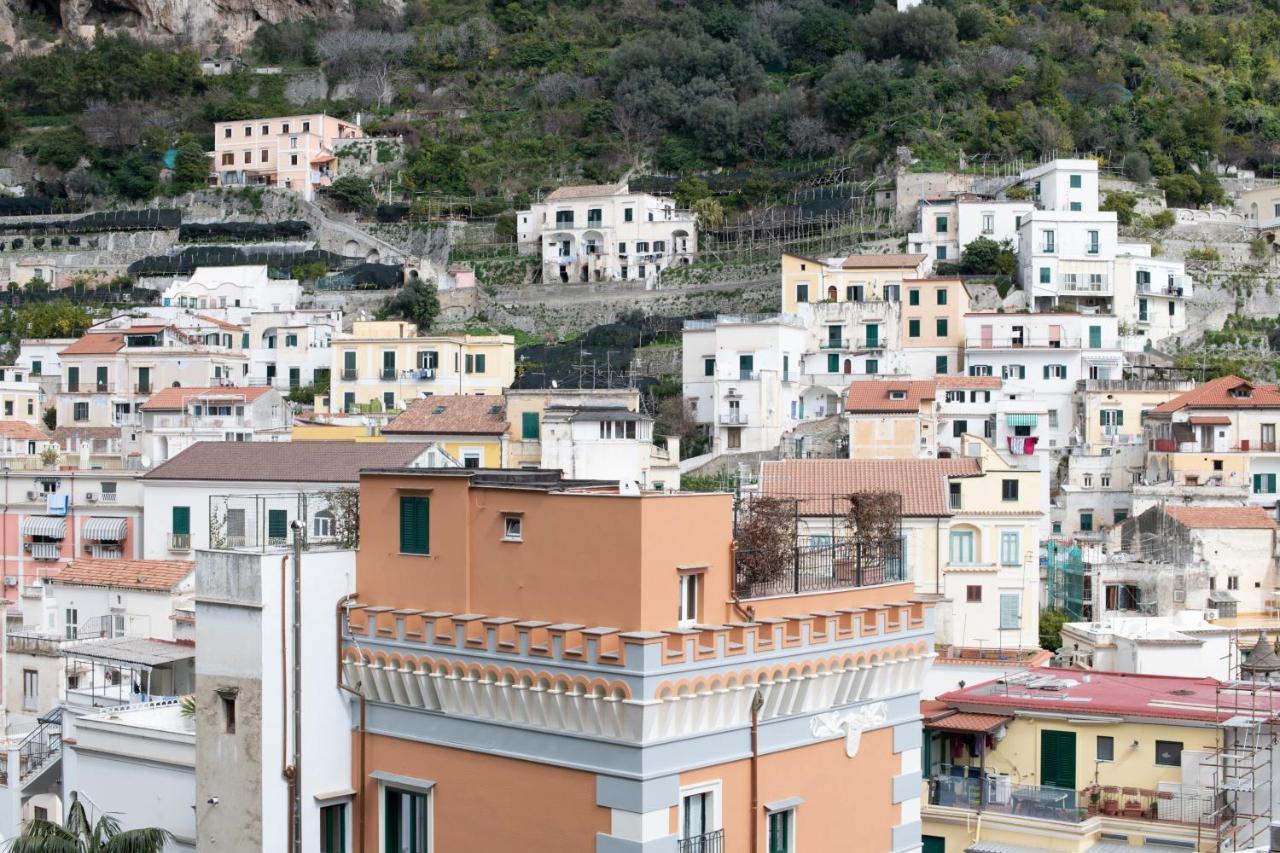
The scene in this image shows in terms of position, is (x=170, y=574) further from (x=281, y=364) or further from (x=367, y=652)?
(x=281, y=364)

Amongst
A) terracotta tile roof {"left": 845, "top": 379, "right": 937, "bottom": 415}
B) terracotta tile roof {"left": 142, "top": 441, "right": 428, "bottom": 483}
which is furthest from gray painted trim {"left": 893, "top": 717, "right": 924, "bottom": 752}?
terracotta tile roof {"left": 845, "top": 379, "right": 937, "bottom": 415}

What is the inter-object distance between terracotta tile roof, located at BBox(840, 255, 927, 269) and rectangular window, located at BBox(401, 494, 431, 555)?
46.3m

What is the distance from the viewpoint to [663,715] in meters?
15.9

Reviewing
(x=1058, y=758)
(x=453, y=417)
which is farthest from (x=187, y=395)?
(x=1058, y=758)

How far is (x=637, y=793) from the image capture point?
624 inches

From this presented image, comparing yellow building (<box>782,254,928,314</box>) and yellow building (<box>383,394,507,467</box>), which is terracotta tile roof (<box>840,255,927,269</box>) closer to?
yellow building (<box>782,254,928,314</box>)

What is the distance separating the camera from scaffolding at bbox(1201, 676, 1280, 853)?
73.0 ft

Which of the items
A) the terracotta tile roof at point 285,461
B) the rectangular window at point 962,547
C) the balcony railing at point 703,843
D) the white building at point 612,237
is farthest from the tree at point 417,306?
the balcony railing at point 703,843

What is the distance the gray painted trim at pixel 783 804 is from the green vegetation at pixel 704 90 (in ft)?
196

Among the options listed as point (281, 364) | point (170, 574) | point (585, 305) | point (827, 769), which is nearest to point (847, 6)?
point (585, 305)

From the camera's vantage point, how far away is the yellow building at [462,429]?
48781 mm

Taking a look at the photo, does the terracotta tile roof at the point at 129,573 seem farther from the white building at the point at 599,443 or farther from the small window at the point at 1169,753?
the small window at the point at 1169,753

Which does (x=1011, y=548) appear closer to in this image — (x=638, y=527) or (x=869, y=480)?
(x=869, y=480)

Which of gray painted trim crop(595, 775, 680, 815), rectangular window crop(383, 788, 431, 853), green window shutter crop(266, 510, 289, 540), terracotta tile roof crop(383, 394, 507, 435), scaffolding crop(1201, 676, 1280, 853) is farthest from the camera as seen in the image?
terracotta tile roof crop(383, 394, 507, 435)
